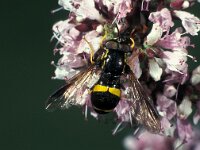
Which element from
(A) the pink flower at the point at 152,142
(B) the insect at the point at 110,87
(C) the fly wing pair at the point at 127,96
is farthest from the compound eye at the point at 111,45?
(A) the pink flower at the point at 152,142

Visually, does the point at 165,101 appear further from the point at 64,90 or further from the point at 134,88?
the point at 64,90

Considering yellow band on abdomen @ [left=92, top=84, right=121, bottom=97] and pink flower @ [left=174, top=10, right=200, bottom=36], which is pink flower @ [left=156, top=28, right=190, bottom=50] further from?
yellow band on abdomen @ [left=92, top=84, right=121, bottom=97]

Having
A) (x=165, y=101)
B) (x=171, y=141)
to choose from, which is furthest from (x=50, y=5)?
(x=165, y=101)

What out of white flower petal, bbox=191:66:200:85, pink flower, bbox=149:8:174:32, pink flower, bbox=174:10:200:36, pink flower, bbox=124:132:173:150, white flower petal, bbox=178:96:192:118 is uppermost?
pink flower, bbox=149:8:174:32

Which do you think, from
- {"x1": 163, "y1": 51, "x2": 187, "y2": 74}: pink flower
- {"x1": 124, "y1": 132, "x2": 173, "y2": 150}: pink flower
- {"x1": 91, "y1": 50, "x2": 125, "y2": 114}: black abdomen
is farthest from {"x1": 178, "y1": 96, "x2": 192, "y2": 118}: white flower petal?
{"x1": 124, "y1": 132, "x2": 173, "y2": 150}: pink flower

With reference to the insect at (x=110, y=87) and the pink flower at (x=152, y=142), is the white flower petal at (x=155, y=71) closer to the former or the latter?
the insect at (x=110, y=87)

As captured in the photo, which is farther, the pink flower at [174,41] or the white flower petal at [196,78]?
the white flower petal at [196,78]
